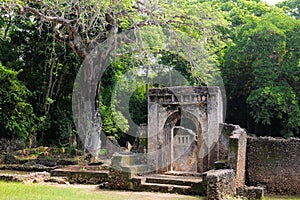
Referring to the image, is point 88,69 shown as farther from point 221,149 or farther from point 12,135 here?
point 221,149

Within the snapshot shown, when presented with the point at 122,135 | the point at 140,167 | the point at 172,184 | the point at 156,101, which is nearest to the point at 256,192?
the point at 172,184

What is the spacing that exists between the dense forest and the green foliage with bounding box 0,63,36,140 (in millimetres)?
54

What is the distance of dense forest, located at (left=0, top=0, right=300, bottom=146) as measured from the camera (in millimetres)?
19797

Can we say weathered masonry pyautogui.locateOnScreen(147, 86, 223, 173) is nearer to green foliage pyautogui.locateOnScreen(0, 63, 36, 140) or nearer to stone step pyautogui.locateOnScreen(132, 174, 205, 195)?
stone step pyautogui.locateOnScreen(132, 174, 205, 195)

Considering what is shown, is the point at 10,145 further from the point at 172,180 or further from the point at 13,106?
the point at 172,180

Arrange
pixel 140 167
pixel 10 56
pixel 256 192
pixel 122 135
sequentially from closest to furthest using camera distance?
pixel 256 192, pixel 140 167, pixel 10 56, pixel 122 135

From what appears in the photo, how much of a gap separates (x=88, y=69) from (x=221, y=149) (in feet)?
31.4

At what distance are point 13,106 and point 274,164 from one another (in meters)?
15.1

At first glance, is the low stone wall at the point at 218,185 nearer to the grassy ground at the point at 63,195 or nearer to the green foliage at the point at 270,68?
the grassy ground at the point at 63,195

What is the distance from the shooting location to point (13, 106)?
23609 mm

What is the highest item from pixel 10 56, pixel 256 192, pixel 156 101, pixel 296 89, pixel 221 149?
pixel 10 56

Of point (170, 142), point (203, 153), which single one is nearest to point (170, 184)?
point (203, 153)

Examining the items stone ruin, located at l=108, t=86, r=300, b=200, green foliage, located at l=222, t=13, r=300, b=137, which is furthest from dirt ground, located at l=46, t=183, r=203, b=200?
green foliage, located at l=222, t=13, r=300, b=137

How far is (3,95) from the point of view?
75.8 feet
